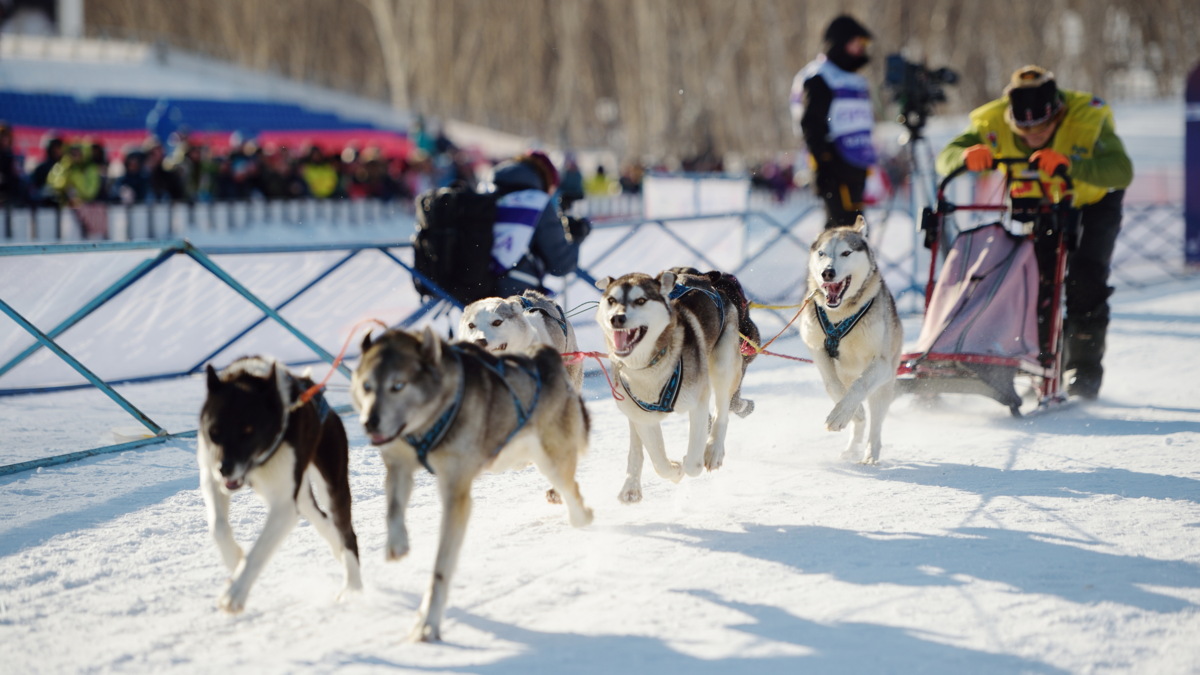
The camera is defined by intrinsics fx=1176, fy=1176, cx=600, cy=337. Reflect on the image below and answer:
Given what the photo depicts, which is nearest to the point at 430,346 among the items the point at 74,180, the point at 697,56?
the point at 74,180

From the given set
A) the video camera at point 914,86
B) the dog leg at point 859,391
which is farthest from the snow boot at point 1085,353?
the video camera at point 914,86

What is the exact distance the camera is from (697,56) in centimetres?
3378

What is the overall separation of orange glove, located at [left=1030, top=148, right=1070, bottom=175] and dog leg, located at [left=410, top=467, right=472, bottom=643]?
3.57 metres

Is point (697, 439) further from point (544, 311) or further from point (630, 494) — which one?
point (544, 311)

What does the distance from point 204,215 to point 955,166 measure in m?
11.5

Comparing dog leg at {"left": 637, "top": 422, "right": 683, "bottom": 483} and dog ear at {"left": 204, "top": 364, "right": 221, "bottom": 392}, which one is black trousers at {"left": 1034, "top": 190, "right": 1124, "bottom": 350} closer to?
dog leg at {"left": 637, "top": 422, "right": 683, "bottom": 483}

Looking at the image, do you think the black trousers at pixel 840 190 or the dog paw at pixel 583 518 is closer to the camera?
the dog paw at pixel 583 518

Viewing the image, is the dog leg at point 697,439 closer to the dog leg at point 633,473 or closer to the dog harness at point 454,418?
the dog leg at point 633,473

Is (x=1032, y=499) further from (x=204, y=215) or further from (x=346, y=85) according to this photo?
(x=346, y=85)

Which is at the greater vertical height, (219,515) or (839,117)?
(839,117)

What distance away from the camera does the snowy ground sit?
277 cm

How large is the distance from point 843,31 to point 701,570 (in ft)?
15.7

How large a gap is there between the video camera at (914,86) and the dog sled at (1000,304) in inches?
111

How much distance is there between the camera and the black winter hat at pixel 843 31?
7.24 meters
